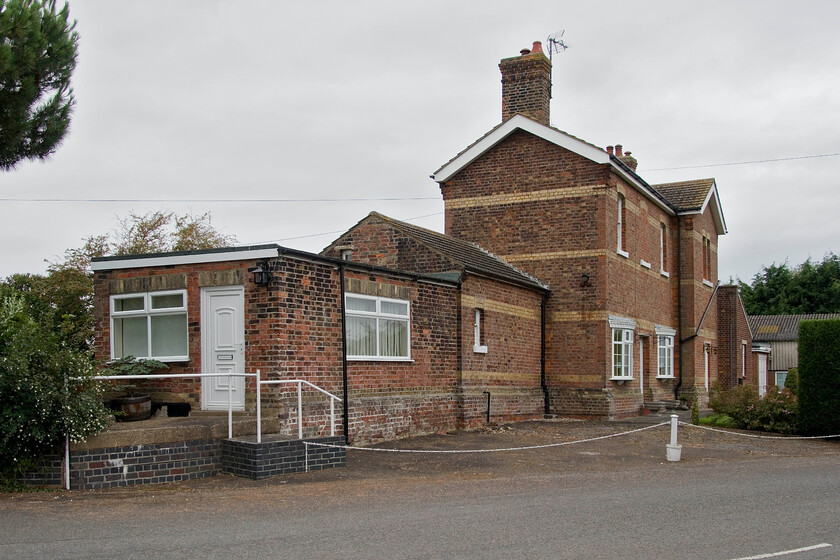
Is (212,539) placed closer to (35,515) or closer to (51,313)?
(35,515)

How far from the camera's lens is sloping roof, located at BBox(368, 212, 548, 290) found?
20.3 meters

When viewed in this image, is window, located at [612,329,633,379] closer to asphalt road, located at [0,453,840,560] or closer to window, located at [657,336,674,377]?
window, located at [657,336,674,377]

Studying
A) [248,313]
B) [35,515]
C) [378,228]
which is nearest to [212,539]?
[35,515]

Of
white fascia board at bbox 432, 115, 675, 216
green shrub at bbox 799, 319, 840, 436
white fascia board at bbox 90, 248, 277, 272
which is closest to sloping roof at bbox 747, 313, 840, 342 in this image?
white fascia board at bbox 432, 115, 675, 216

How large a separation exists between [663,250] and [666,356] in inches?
143

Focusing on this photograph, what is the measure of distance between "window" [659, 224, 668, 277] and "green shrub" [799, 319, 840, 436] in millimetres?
10002

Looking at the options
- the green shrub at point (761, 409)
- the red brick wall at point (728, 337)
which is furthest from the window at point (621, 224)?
the red brick wall at point (728, 337)

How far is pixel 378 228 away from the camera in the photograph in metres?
21.6

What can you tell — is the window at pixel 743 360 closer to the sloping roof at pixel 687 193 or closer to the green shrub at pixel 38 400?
the sloping roof at pixel 687 193

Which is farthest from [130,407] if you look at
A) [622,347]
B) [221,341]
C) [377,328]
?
[622,347]

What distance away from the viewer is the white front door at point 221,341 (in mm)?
14500

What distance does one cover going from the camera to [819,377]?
18.6m

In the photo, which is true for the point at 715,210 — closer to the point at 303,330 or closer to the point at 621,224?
the point at 621,224

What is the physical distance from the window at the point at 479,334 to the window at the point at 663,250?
10584mm
